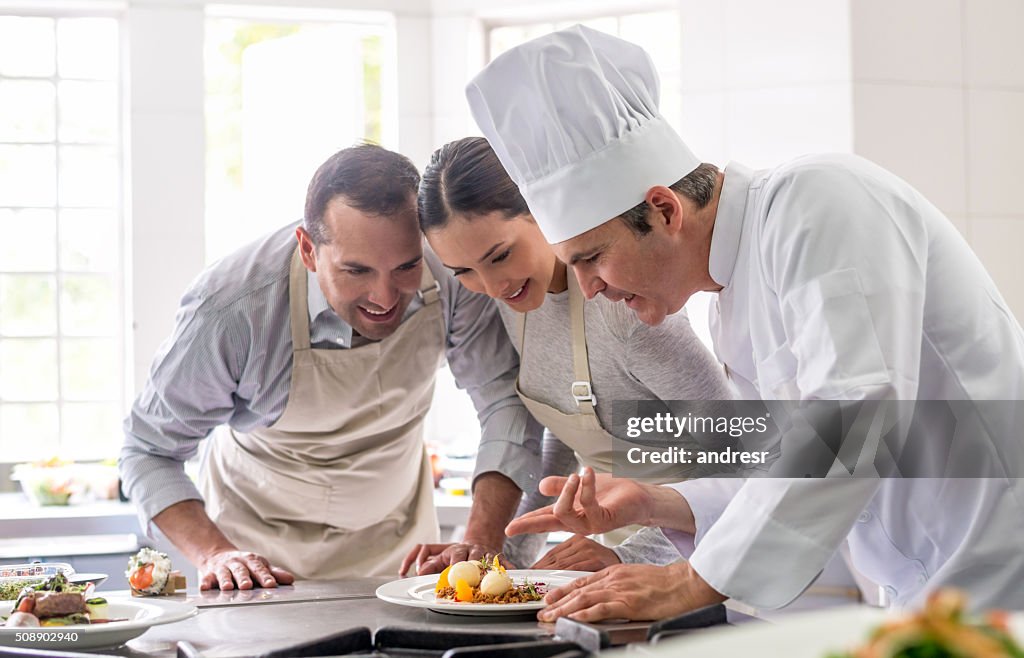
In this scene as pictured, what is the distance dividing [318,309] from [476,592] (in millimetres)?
828

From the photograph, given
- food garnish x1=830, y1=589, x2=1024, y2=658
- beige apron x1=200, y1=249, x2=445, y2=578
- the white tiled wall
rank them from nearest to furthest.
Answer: food garnish x1=830, y1=589, x2=1024, y2=658 → beige apron x1=200, y1=249, x2=445, y2=578 → the white tiled wall

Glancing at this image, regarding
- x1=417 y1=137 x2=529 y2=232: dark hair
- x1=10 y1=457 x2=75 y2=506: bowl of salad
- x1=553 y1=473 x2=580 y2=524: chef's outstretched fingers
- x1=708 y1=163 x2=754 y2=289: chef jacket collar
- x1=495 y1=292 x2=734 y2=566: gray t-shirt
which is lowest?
x1=10 y1=457 x2=75 y2=506: bowl of salad

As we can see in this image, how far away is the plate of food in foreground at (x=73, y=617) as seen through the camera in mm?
1330

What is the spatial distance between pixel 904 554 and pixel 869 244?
47 cm

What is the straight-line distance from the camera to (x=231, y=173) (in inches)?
174

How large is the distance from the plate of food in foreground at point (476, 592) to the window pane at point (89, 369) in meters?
2.98

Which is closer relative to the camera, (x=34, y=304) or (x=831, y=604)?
(x=831, y=604)

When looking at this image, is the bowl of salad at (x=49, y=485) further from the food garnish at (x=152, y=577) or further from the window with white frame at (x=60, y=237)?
the food garnish at (x=152, y=577)

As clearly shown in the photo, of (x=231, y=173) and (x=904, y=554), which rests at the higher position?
(x=231, y=173)

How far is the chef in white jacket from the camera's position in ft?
4.27

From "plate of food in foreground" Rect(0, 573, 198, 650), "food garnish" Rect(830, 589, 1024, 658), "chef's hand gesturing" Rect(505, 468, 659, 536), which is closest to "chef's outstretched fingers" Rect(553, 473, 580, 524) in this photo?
"chef's hand gesturing" Rect(505, 468, 659, 536)

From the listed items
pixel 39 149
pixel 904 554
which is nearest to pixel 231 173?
pixel 39 149

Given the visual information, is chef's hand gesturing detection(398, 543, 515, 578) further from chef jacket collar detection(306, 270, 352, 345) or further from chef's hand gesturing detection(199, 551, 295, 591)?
chef jacket collar detection(306, 270, 352, 345)

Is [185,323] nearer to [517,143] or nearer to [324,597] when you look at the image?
[324,597]
